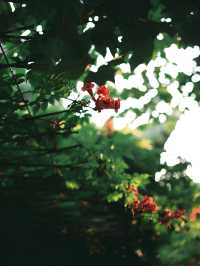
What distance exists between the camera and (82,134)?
7008mm

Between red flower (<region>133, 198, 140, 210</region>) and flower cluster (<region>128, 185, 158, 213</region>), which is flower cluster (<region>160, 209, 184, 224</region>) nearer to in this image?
flower cluster (<region>128, 185, 158, 213</region>)

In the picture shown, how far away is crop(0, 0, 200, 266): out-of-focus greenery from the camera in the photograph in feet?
7.79

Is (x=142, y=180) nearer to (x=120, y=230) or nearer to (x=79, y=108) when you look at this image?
(x=79, y=108)

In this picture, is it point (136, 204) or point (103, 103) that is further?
point (136, 204)

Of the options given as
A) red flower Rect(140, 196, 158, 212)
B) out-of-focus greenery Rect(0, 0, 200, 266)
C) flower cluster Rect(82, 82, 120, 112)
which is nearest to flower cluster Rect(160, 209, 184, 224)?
out-of-focus greenery Rect(0, 0, 200, 266)

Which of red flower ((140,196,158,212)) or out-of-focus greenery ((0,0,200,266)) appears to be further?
red flower ((140,196,158,212))

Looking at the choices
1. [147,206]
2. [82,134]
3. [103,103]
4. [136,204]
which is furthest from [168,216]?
[82,134]

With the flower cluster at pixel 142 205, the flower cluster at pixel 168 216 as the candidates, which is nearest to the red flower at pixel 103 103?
the flower cluster at pixel 142 205

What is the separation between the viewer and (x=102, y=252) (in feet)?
22.6

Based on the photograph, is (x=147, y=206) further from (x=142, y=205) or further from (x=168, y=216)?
(x=168, y=216)

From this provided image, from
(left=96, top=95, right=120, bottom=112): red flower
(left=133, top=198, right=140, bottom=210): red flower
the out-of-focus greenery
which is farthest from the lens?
(left=133, top=198, right=140, bottom=210): red flower

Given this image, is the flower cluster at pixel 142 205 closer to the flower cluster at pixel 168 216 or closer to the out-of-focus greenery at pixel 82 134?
the out-of-focus greenery at pixel 82 134

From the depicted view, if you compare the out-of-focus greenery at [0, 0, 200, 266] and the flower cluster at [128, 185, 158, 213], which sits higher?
the out-of-focus greenery at [0, 0, 200, 266]

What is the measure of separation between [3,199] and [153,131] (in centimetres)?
1627
